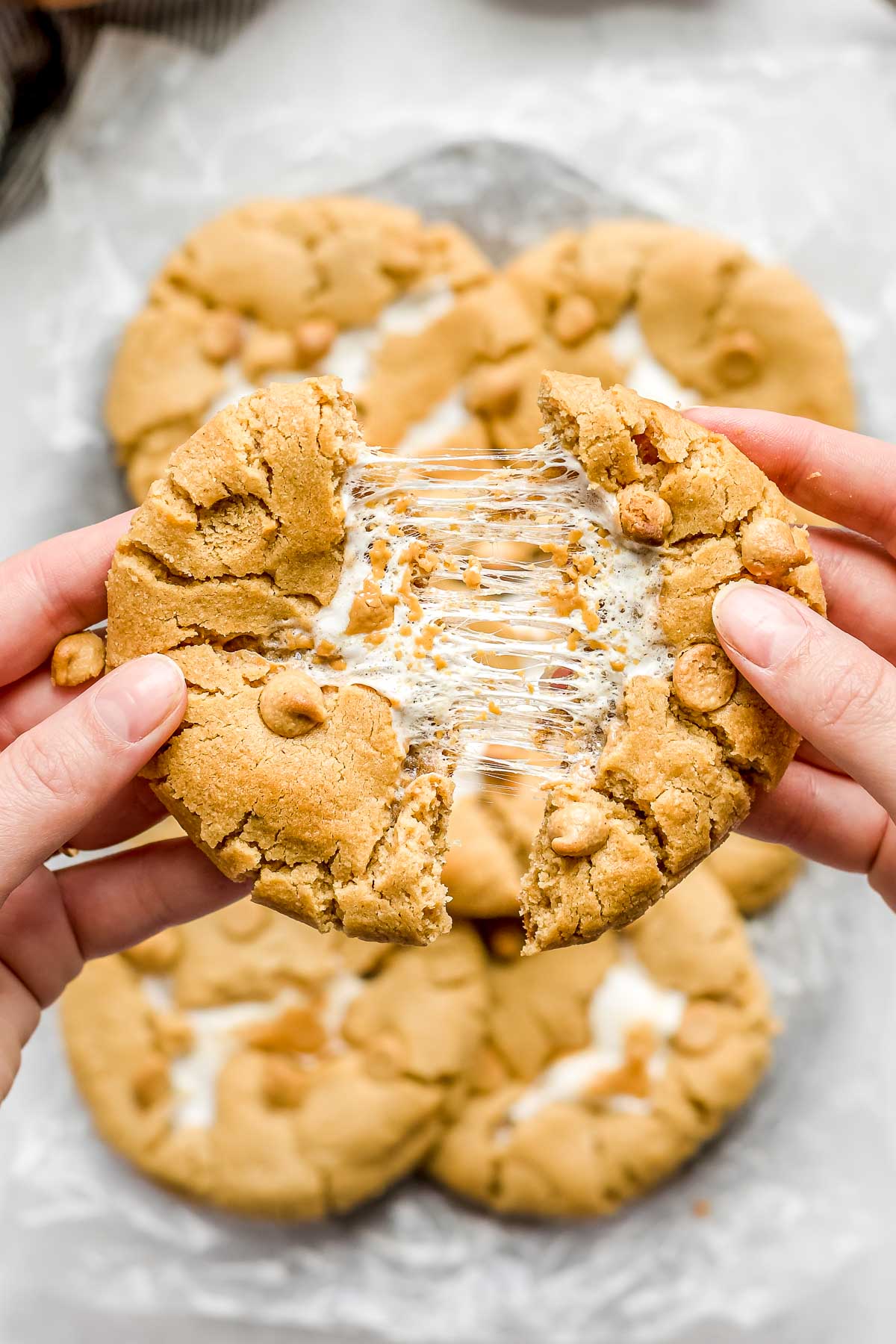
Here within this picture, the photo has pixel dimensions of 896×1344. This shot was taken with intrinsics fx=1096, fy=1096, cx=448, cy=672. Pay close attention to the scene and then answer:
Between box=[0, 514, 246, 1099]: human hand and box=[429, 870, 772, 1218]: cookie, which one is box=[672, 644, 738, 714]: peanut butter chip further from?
box=[429, 870, 772, 1218]: cookie

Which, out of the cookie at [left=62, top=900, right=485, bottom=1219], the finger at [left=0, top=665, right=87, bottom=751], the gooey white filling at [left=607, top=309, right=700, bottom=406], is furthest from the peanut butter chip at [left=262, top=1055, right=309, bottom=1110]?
the gooey white filling at [left=607, top=309, right=700, bottom=406]

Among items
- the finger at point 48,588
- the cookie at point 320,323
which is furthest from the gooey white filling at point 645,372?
the finger at point 48,588

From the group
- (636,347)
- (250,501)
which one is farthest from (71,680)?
(636,347)

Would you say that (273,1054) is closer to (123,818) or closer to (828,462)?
(123,818)

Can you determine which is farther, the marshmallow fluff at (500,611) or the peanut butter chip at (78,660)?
the peanut butter chip at (78,660)

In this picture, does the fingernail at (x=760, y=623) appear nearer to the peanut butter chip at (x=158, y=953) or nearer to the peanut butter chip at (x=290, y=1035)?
the peanut butter chip at (x=290, y=1035)

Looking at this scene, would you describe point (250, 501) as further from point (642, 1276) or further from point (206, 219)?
point (642, 1276)
